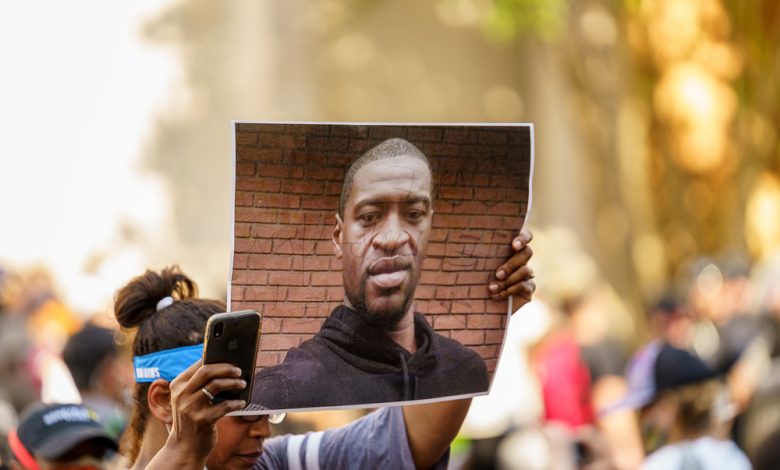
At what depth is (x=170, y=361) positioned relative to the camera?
10.5ft

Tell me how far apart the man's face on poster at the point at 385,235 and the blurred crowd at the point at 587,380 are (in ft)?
6.33

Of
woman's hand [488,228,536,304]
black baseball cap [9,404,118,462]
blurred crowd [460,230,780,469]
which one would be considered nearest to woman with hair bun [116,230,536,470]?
woman's hand [488,228,536,304]

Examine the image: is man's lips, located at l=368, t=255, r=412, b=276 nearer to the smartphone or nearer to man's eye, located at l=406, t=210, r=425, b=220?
man's eye, located at l=406, t=210, r=425, b=220

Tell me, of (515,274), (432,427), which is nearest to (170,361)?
(432,427)

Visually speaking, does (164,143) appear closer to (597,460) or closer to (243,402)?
(597,460)

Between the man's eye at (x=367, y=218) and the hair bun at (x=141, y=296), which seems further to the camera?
the hair bun at (x=141, y=296)

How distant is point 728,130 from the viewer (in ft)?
52.7

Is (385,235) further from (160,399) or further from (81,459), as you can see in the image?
(81,459)

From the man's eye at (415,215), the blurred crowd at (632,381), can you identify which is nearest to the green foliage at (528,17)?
the blurred crowd at (632,381)

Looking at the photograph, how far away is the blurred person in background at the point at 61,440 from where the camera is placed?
4.12 metres

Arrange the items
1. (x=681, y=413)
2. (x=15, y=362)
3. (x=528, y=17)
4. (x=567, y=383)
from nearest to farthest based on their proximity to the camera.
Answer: (x=681, y=413) → (x=15, y=362) → (x=567, y=383) → (x=528, y=17)

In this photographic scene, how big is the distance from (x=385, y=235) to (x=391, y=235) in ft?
0.04

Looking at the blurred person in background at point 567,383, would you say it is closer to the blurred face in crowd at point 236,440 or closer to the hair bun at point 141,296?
the hair bun at point 141,296

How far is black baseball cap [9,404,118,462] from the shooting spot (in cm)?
412
